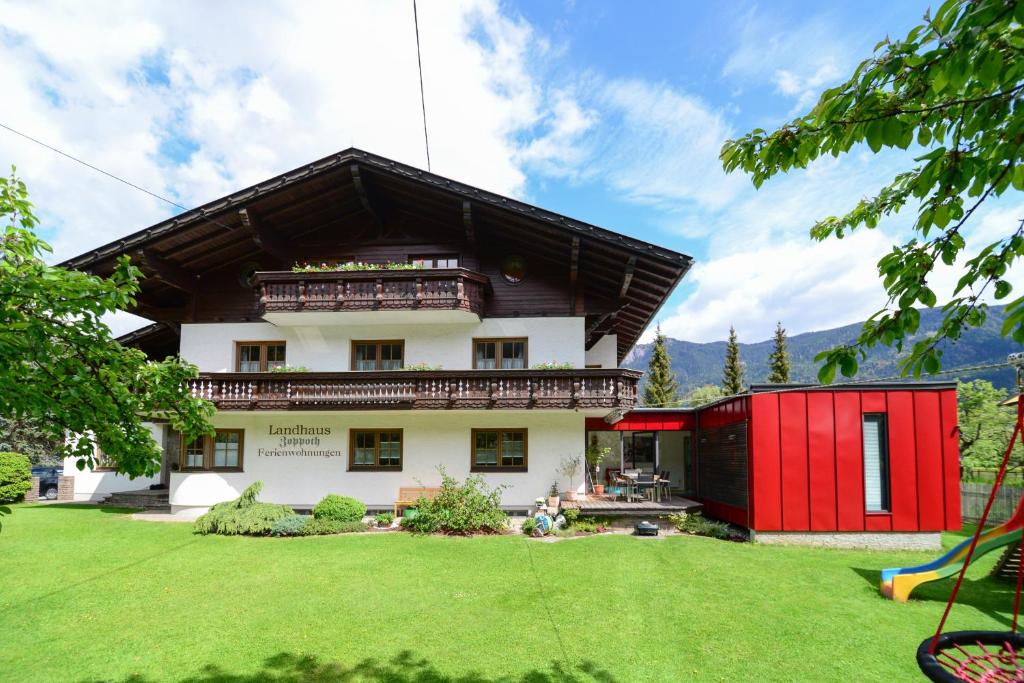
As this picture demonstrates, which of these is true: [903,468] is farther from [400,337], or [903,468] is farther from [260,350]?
[260,350]

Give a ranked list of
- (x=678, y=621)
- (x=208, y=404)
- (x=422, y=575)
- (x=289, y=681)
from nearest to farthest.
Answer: (x=208, y=404), (x=289, y=681), (x=678, y=621), (x=422, y=575)

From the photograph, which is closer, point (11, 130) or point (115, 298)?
point (115, 298)

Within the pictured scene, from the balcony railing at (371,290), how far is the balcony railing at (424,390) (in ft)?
6.67

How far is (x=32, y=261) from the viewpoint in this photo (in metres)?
3.97

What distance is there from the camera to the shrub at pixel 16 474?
2123 centimetres

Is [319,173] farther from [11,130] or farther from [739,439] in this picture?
[739,439]

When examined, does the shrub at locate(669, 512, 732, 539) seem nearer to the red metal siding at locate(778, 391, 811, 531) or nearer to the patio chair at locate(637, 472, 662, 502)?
the patio chair at locate(637, 472, 662, 502)

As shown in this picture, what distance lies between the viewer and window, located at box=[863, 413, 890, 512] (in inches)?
551

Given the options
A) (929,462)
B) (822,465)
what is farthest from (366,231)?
(929,462)

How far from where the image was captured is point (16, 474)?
21719 millimetres

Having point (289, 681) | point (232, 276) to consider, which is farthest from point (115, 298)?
point (232, 276)

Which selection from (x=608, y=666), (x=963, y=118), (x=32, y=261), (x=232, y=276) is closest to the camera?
(x=963, y=118)

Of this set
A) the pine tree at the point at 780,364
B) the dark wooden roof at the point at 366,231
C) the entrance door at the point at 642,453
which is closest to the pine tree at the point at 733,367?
the pine tree at the point at 780,364

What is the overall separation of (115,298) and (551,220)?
519 inches
